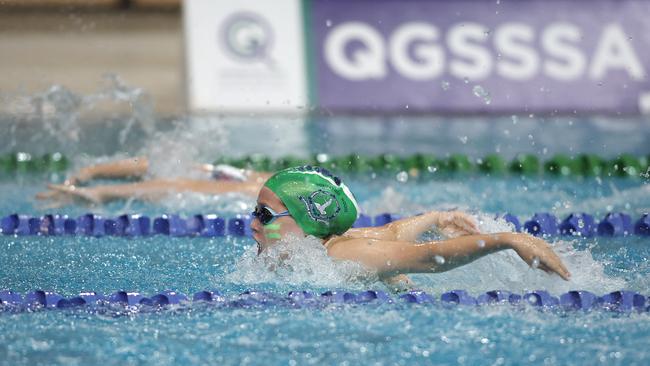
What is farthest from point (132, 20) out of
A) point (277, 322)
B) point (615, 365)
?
point (615, 365)

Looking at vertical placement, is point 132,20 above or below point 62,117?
→ above

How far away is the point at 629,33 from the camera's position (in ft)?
25.2

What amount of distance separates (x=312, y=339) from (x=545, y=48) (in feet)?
17.4

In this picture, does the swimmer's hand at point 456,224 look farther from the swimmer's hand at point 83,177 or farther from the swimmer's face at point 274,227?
the swimmer's hand at point 83,177

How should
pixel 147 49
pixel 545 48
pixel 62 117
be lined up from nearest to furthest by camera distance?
pixel 62 117
pixel 545 48
pixel 147 49

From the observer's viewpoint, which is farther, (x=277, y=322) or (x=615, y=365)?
(x=277, y=322)

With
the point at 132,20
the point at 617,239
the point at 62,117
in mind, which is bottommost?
the point at 617,239

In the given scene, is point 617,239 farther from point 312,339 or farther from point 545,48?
point 545,48

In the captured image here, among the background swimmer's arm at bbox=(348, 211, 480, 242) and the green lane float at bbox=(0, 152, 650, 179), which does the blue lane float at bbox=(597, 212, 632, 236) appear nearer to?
the background swimmer's arm at bbox=(348, 211, 480, 242)

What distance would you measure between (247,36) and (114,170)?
284 cm

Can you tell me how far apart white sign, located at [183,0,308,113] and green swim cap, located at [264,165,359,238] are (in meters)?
4.33

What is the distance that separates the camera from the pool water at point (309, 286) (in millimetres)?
2646

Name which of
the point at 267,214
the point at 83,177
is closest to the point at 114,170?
the point at 83,177

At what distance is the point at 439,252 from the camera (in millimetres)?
2918
